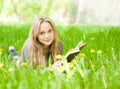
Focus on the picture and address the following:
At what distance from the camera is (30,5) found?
95.2 ft

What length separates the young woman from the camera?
368 centimetres

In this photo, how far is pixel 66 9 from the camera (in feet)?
101

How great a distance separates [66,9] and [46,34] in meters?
27.2

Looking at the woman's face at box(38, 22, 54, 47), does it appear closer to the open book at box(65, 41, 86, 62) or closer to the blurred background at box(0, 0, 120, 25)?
the open book at box(65, 41, 86, 62)

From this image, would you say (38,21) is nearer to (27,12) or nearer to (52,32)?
(52,32)

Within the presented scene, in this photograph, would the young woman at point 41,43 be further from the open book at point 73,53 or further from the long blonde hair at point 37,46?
the open book at point 73,53

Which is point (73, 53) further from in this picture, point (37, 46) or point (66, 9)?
point (66, 9)

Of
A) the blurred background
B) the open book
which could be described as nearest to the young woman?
the open book

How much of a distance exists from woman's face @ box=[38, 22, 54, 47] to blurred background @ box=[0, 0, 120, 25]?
6.96 meters

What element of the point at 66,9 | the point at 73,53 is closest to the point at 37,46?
the point at 73,53

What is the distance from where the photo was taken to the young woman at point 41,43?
3676mm

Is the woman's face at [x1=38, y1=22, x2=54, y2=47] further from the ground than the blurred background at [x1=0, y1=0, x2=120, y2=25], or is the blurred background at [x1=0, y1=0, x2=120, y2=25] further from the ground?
the woman's face at [x1=38, y1=22, x2=54, y2=47]

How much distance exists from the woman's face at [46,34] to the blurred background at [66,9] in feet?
22.8

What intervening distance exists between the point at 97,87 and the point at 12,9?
27.3m
